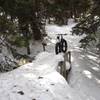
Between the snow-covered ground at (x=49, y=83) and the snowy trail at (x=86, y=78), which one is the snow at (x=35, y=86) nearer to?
the snow-covered ground at (x=49, y=83)

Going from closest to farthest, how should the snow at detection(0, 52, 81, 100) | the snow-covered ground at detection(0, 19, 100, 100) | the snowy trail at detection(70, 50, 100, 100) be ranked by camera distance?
the snow at detection(0, 52, 81, 100), the snow-covered ground at detection(0, 19, 100, 100), the snowy trail at detection(70, 50, 100, 100)

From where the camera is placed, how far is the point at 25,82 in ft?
30.6

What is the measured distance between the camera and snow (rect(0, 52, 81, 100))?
8188mm

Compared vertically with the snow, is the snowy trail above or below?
below

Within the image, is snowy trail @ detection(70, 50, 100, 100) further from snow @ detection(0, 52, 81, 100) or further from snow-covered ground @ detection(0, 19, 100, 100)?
snow @ detection(0, 52, 81, 100)

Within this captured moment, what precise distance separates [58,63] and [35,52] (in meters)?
9.63

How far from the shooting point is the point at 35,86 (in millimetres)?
8992

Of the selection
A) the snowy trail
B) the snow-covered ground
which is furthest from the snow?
the snowy trail

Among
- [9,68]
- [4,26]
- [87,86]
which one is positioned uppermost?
[4,26]

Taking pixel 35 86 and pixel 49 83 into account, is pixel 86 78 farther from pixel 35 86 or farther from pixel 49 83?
pixel 35 86

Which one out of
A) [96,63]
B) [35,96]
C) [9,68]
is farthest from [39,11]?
[35,96]

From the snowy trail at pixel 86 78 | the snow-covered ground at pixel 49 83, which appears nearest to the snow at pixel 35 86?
the snow-covered ground at pixel 49 83

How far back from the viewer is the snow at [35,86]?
8188 mm

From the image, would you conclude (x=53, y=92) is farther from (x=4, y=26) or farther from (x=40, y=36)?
(x=40, y=36)
